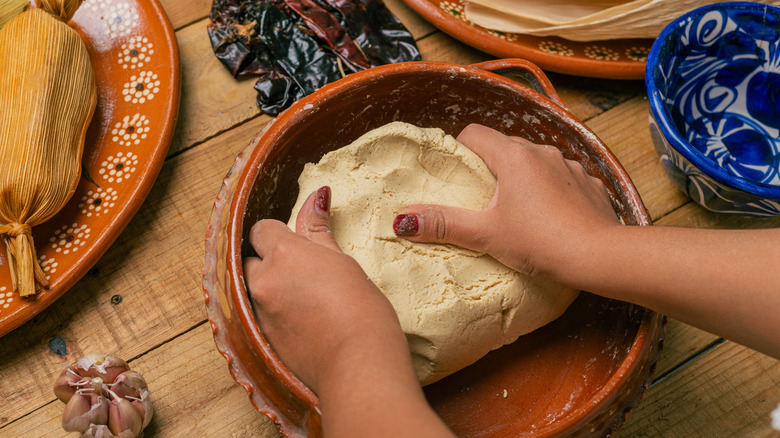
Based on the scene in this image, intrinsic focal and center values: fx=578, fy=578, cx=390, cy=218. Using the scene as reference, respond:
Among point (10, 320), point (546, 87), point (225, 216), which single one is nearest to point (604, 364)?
point (546, 87)

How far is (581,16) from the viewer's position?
4.46 feet

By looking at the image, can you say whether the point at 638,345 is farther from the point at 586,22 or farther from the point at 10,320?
the point at 10,320

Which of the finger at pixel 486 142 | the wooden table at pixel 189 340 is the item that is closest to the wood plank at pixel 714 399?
the wooden table at pixel 189 340

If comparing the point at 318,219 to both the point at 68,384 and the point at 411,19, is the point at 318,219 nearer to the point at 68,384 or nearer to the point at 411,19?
the point at 68,384

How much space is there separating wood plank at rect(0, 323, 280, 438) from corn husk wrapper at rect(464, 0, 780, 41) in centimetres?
94

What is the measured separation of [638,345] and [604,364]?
12 centimetres

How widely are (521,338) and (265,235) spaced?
1.61ft

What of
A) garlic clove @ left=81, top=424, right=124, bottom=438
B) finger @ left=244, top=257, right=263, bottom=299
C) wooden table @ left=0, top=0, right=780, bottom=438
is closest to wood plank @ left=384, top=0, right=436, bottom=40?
wooden table @ left=0, top=0, right=780, bottom=438

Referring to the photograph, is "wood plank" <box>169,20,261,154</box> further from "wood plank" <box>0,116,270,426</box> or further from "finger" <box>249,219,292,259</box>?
"finger" <box>249,219,292,259</box>

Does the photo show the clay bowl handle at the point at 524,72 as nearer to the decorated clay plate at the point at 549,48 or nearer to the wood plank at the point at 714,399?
the decorated clay plate at the point at 549,48

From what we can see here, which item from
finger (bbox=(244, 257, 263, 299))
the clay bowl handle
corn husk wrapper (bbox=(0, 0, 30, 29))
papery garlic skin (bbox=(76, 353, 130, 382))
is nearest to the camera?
finger (bbox=(244, 257, 263, 299))

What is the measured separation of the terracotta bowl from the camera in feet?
2.78

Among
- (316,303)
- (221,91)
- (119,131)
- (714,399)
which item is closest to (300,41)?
(221,91)

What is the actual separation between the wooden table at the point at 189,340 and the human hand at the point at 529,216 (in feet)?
1.35
